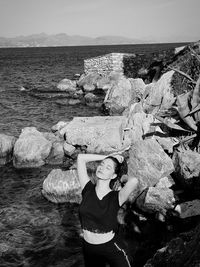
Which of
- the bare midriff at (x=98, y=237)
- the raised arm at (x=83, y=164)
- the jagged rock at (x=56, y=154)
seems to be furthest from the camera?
the jagged rock at (x=56, y=154)

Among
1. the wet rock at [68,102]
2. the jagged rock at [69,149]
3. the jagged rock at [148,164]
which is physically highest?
the jagged rock at [148,164]

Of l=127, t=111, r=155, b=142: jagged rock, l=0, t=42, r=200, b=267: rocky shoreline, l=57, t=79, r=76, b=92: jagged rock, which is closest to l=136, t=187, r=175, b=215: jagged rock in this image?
l=0, t=42, r=200, b=267: rocky shoreline

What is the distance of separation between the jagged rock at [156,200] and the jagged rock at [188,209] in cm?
29

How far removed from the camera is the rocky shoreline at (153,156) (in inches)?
295

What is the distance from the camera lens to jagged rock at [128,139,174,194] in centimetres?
893

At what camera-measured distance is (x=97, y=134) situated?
1302 centimetres

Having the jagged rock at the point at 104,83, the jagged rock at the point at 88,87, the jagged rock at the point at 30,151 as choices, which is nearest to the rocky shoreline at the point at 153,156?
the jagged rock at the point at 30,151

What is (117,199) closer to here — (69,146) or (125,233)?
(125,233)

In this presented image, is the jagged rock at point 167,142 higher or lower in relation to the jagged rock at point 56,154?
higher

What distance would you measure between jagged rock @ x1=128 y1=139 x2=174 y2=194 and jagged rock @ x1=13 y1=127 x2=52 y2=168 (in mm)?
4556

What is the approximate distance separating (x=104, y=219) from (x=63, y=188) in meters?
5.51

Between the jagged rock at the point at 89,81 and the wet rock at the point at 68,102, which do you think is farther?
the jagged rock at the point at 89,81

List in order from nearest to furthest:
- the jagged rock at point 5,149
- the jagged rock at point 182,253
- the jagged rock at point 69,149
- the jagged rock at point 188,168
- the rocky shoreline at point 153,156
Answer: the jagged rock at point 182,253 → the rocky shoreline at point 153,156 → the jagged rock at point 188,168 → the jagged rock at point 5,149 → the jagged rock at point 69,149

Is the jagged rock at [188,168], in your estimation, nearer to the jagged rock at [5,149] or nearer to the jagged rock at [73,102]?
the jagged rock at [5,149]
